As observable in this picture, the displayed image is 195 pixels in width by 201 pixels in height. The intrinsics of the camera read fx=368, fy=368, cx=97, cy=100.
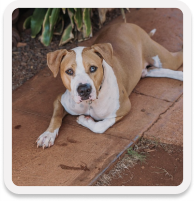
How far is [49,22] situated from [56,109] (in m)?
2.46

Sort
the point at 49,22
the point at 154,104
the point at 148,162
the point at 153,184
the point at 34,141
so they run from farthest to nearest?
Result: the point at 49,22 < the point at 154,104 < the point at 34,141 < the point at 148,162 < the point at 153,184

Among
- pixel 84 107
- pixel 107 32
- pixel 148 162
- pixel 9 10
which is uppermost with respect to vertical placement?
pixel 9 10

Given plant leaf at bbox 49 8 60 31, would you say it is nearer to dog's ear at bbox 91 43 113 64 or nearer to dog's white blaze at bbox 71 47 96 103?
dog's ear at bbox 91 43 113 64

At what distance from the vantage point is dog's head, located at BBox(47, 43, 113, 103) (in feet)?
13.4

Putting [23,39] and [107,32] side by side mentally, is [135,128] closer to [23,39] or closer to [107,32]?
[107,32]

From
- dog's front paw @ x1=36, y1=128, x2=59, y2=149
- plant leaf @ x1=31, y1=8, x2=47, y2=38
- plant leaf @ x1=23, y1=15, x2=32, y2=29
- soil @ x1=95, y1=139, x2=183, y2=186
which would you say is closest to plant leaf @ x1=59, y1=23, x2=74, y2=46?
plant leaf @ x1=31, y1=8, x2=47, y2=38

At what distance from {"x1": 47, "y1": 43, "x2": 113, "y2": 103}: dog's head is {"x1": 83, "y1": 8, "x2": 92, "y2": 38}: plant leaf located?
2.39 metres

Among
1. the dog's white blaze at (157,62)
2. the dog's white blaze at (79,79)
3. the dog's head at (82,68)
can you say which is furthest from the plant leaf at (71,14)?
the dog's white blaze at (79,79)

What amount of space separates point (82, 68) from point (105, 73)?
19.2 inches

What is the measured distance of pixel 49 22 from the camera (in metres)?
6.73

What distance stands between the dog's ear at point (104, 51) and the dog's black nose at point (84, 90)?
19.5 inches

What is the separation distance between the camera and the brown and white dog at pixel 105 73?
4.18 metres

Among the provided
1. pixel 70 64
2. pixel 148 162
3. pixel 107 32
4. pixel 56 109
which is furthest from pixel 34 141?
pixel 107 32

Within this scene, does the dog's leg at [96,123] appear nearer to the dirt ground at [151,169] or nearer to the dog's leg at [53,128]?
the dog's leg at [53,128]
